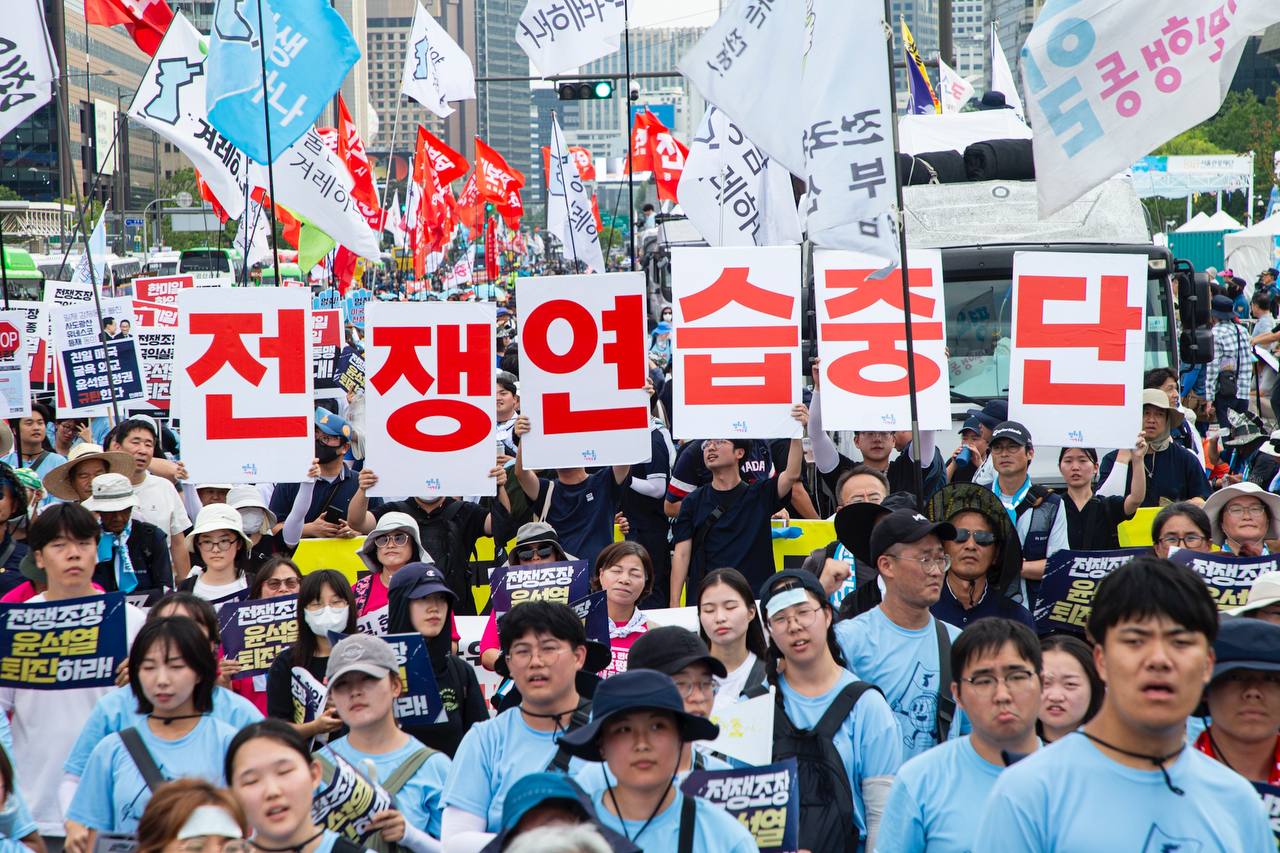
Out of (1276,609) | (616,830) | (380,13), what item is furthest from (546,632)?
(380,13)

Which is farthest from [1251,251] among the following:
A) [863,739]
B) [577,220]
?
[863,739]

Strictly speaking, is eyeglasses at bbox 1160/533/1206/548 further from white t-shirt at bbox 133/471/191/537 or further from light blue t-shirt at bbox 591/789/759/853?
white t-shirt at bbox 133/471/191/537

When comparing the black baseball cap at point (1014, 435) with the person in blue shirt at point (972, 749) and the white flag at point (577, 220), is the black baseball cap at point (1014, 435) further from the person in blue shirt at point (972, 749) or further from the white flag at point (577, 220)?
the white flag at point (577, 220)

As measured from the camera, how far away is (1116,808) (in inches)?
118

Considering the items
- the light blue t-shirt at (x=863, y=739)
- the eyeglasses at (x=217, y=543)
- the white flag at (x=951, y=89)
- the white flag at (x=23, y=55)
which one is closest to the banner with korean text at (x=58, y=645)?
the eyeglasses at (x=217, y=543)

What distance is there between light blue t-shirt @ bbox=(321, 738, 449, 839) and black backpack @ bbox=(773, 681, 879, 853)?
1159mm

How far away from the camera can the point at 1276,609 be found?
17.0 ft

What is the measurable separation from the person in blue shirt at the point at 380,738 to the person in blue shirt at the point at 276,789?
0.79m

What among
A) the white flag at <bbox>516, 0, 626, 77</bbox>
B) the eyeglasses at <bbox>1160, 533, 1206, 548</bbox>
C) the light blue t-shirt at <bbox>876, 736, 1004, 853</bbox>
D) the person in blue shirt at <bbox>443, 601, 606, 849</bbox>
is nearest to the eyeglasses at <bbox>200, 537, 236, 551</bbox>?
the person in blue shirt at <bbox>443, 601, 606, 849</bbox>

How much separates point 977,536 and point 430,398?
3.44 meters

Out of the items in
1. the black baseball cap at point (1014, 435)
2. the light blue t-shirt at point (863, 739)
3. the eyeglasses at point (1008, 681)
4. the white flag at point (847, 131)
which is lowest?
the light blue t-shirt at point (863, 739)

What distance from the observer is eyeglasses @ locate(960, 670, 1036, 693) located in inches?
174

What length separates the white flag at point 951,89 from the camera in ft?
78.8

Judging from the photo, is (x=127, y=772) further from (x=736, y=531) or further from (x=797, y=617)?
(x=736, y=531)
